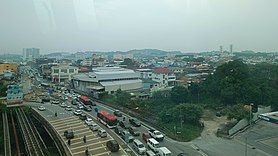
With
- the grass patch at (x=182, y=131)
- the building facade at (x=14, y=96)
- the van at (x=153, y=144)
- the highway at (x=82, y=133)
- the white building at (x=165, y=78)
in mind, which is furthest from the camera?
the white building at (x=165, y=78)

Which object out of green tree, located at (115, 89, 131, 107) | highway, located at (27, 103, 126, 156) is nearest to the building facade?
highway, located at (27, 103, 126, 156)

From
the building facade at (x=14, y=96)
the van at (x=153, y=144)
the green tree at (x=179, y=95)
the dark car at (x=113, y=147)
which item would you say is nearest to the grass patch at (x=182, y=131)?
the van at (x=153, y=144)

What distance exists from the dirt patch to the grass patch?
1.02 feet

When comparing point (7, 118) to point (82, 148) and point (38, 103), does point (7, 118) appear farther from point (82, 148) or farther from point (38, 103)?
point (82, 148)

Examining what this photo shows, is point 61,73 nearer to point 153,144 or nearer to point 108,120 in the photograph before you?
point 108,120

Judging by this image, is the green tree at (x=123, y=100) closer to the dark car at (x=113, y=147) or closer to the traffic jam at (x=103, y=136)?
the traffic jam at (x=103, y=136)

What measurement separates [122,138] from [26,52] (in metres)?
57.5

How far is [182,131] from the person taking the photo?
827 centimetres

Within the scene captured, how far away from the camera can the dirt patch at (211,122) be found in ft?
28.6

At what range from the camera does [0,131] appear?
8.72m

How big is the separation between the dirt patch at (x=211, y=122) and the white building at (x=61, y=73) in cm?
1636

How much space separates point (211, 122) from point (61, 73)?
17.8m

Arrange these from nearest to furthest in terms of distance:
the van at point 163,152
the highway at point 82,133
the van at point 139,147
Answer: the van at point 163,152, the van at point 139,147, the highway at point 82,133

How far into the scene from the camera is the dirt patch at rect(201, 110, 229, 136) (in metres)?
8.70
